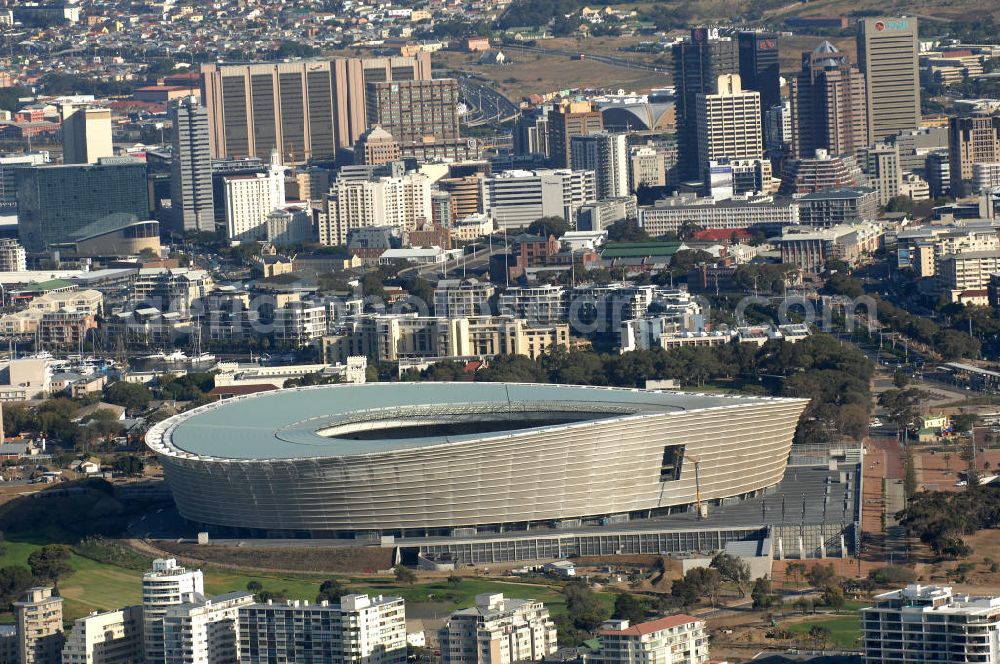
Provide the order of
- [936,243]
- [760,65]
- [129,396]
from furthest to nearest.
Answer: [760,65] < [936,243] < [129,396]

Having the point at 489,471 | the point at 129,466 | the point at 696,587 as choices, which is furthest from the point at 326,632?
the point at 129,466

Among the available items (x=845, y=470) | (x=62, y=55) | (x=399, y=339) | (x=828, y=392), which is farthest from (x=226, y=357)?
(x=62, y=55)

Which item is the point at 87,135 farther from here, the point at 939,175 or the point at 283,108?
the point at 939,175

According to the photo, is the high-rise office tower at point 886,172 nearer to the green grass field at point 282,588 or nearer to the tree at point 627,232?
the tree at point 627,232

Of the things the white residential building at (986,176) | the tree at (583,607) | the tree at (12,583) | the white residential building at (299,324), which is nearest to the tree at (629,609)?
the tree at (583,607)

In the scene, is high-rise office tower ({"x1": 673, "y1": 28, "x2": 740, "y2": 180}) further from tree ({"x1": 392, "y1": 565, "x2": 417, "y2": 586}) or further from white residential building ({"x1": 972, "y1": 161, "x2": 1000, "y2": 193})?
tree ({"x1": 392, "y1": 565, "x2": 417, "y2": 586})

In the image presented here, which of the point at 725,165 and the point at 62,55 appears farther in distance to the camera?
the point at 62,55

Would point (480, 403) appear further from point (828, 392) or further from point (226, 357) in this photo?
point (226, 357)
